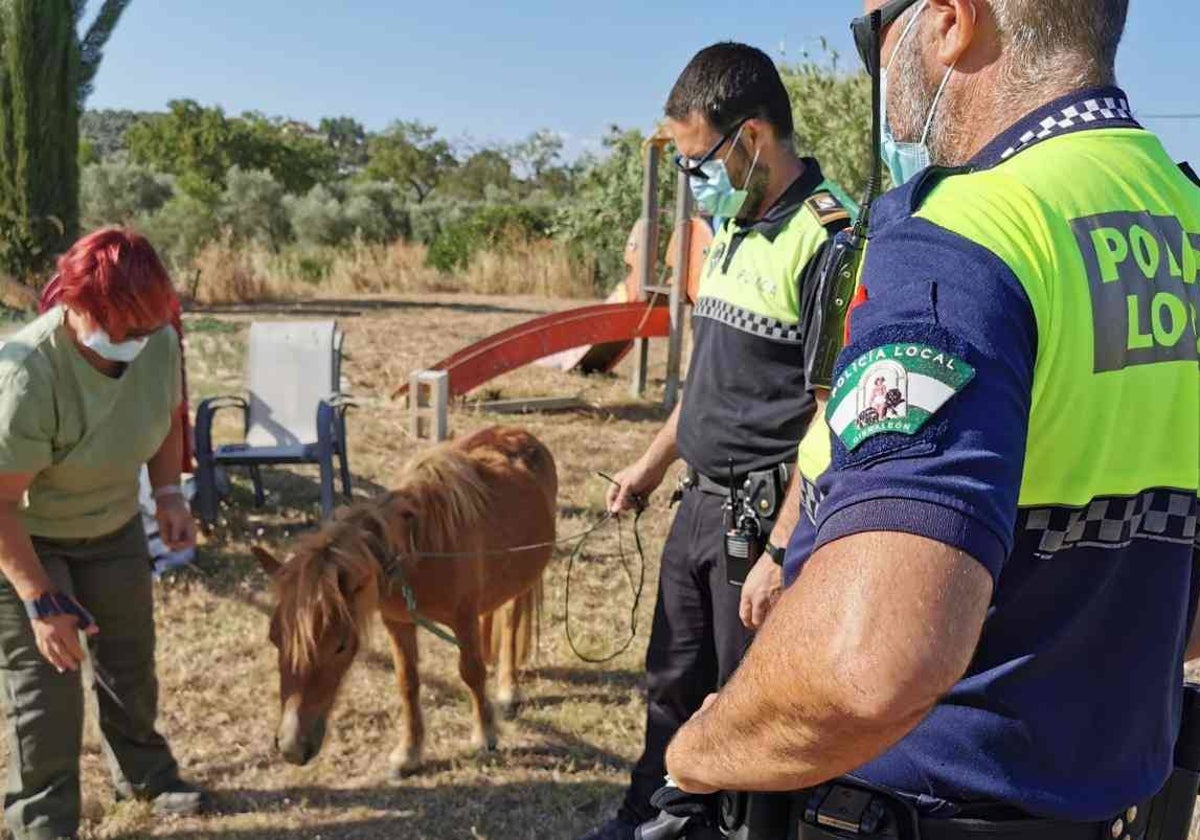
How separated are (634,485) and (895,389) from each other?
2369 millimetres

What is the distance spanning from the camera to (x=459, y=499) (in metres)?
3.83

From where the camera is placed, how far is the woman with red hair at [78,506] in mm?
2840

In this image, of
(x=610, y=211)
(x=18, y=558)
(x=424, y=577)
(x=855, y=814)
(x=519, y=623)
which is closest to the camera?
(x=855, y=814)

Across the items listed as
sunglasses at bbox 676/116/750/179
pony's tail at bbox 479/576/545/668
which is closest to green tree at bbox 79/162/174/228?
pony's tail at bbox 479/576/545/668

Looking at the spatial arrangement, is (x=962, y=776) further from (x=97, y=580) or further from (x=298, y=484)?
(x=298, y=484)

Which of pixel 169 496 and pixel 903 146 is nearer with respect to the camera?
pixel 903 146

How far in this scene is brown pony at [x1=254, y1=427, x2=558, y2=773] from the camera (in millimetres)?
3145

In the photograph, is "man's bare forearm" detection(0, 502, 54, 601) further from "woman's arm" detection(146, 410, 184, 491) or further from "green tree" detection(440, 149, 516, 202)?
"green tree" detection(440, 149, 516, 202)

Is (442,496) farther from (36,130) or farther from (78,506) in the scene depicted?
(36,130)

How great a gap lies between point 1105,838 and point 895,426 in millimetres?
650

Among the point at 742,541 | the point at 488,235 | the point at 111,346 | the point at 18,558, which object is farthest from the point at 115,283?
the point at 488,235

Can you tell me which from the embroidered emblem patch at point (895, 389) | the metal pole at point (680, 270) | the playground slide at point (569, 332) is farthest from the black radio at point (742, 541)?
the metal pole at point (680, 270)

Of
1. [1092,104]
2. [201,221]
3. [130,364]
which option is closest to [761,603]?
[1092,104]

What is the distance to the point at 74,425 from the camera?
9.60ft
